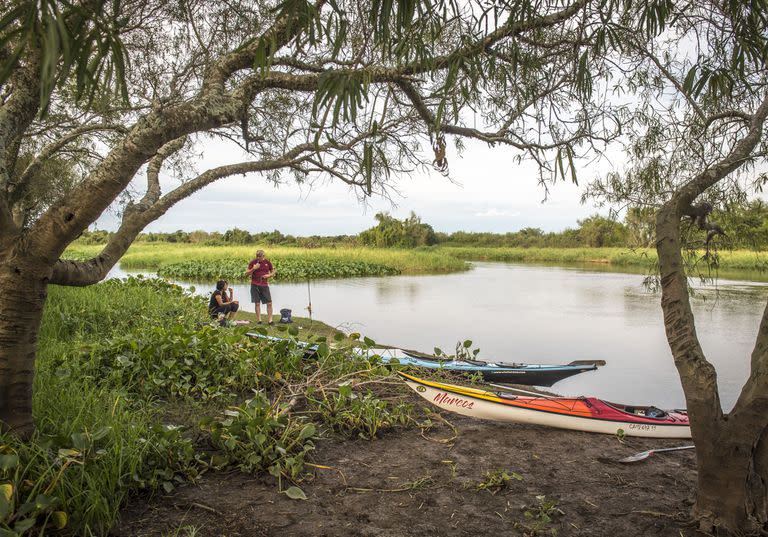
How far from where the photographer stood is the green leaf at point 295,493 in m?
2.71

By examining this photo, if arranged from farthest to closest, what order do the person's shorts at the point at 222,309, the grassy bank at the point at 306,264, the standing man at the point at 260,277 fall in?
the grassy bank at the point at 306,264 < the standing man at the point at 260,277 < the person's shorts at the point at 222,309

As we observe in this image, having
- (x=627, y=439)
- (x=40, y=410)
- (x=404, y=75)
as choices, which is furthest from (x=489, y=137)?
(x=40, y=410)

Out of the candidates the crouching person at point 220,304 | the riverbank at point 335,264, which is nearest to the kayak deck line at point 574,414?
the crouching person at point 220,304

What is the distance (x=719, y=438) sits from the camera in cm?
252

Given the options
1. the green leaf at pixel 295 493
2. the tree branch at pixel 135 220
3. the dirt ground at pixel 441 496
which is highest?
the tree branch at pixel 135 220

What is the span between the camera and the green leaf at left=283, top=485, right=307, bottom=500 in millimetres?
2711

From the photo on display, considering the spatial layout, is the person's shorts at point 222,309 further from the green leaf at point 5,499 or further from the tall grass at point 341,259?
the tall grass at point 341,259

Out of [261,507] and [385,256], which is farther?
[385,256]

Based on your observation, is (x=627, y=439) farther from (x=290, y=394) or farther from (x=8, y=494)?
(x=8, y=494)

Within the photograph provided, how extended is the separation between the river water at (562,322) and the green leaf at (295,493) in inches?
130

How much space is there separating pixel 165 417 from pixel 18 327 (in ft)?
4.56

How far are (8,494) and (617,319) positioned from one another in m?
13.2

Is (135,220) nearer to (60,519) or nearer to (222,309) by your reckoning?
(60,519)

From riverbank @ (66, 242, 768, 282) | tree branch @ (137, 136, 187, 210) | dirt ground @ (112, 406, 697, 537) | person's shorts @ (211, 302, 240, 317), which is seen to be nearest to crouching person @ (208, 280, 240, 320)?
person's shorts @ (211, 302, 240, 317)
